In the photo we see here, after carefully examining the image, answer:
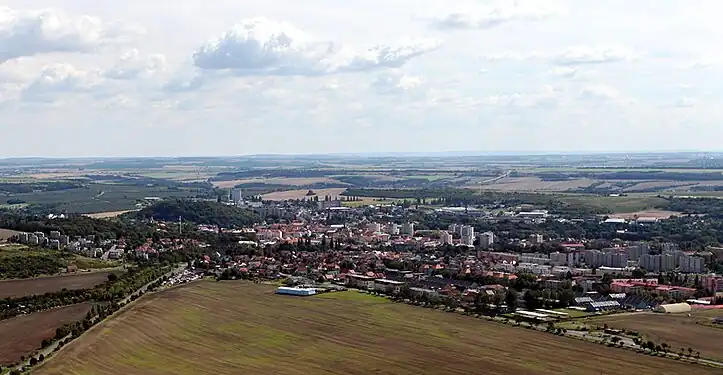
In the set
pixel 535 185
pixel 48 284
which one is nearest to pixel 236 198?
pixel 535 185

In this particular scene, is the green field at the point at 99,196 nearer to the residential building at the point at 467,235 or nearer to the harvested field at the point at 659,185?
the residential building at the point at 467,235

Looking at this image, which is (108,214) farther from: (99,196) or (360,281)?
(360,281)

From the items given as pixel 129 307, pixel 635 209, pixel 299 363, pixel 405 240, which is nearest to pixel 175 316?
pixel 129 307

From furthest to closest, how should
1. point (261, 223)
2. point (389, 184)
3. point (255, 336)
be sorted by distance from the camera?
1. point (389, 184)
2. point (261, 223)
3. point (255, 336)

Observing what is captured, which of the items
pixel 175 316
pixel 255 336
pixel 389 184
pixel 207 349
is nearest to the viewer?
pixel 207 349

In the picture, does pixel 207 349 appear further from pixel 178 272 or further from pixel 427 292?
pixel 178 272

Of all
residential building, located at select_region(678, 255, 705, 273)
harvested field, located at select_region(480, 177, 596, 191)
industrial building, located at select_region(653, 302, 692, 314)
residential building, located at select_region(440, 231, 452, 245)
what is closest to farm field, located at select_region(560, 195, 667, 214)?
harvested field, located at select_region(480, 177, 596, 191)
